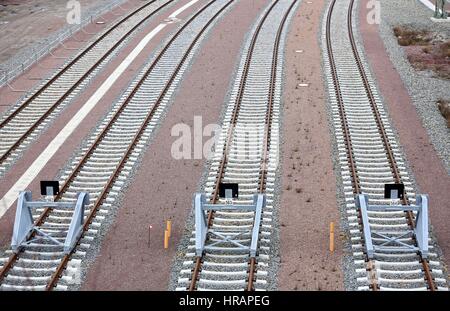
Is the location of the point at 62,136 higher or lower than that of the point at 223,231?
lower

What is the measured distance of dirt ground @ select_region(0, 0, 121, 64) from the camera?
41406mm

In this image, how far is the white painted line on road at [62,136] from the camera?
73.8ft

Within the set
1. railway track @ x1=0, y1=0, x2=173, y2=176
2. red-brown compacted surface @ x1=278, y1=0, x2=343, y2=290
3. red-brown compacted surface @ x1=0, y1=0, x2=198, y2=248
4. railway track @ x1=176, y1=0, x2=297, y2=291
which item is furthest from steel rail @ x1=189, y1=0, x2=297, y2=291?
railway track @ x1=0, y1=0, x2=173, y2=176

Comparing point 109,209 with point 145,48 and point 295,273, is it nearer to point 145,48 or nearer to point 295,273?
point 295,273

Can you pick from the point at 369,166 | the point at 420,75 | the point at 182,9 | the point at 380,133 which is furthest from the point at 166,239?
the point at 182,9

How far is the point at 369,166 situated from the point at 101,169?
23.8ft

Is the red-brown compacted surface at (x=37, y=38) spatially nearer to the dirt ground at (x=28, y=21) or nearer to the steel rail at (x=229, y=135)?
the dirt ground at (x=28, y=21)

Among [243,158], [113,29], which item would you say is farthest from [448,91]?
[113,29]

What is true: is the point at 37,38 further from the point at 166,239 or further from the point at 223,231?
the point at 166,239

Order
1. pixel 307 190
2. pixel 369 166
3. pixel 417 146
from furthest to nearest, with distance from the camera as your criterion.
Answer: pixel 417 146, pixel 369 166, pixel 307 190

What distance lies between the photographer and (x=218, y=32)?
43.2m

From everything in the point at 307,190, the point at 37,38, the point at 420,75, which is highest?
the point at 307,190

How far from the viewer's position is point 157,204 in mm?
21781

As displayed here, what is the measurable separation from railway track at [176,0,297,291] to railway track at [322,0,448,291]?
1.94 m
